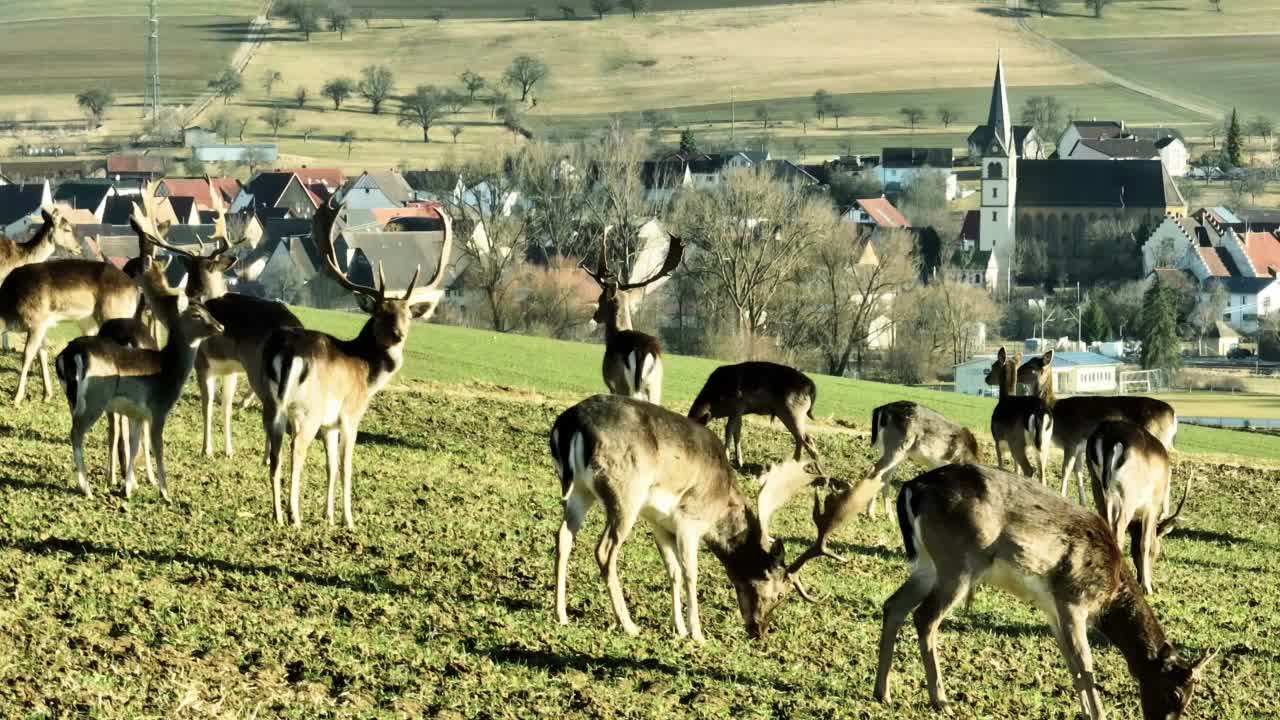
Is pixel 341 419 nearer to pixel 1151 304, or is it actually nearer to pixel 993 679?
pixel 993 679

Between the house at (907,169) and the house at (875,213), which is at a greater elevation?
the house at (907,169)

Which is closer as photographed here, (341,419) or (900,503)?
(900,503)

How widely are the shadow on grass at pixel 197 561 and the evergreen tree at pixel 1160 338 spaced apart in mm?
101136

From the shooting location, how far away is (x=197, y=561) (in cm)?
1270

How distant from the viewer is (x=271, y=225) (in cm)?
12744

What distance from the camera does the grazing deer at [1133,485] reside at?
16234mm

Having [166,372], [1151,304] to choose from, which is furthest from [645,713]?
[1151,304]

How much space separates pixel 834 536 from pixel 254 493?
18.9 ft

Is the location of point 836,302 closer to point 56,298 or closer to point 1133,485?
point 56,298

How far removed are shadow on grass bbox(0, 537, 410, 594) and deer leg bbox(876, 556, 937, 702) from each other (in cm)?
349

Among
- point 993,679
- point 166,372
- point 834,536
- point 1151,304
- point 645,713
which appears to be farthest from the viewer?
point 1151,304

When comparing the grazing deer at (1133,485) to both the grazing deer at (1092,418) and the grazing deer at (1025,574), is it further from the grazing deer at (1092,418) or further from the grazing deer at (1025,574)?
the grazing deer at (1025,574)

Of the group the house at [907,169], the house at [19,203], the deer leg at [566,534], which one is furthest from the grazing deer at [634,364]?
the house at [907,169]

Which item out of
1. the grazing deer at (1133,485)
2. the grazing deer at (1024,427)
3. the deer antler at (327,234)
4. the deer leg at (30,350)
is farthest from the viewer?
the grazing deer at (1024,427)
